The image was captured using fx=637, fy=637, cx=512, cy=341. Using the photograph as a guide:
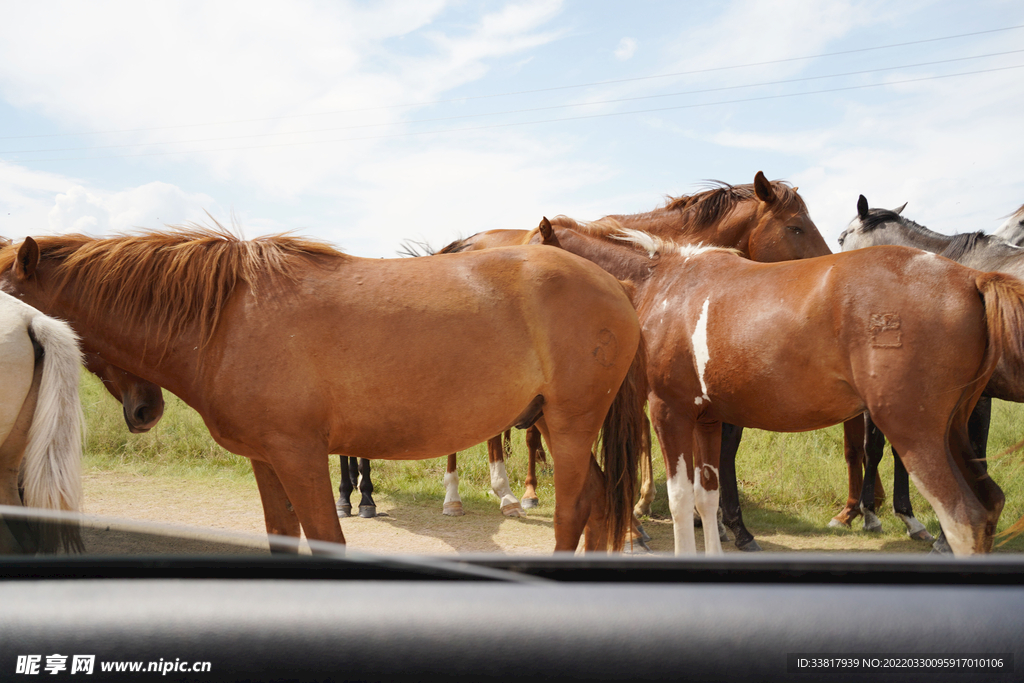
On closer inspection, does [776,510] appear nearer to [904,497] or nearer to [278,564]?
[904,497]

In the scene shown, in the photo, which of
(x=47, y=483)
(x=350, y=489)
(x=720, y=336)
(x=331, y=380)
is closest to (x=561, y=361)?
(x=331, y=380)

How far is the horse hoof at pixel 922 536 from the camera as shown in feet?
16.9

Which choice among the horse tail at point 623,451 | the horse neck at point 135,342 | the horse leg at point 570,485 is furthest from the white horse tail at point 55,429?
the horse tail at point 623,451

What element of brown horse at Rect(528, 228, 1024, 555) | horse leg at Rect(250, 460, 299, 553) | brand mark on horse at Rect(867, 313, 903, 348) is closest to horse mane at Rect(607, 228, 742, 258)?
brown horse at Rect(528, 228, 1024, 555)

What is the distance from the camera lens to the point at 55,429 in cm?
221

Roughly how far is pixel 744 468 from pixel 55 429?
21.0ft

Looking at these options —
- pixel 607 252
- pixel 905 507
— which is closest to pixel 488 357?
pixel 607 252

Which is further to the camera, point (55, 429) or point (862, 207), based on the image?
point (862, 207)

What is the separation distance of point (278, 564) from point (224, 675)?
5.0 inches

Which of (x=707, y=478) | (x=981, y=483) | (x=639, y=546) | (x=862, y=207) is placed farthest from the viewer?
(x=862, y=207)

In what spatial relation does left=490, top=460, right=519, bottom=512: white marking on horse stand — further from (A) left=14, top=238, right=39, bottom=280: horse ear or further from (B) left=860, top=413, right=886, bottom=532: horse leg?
(A) left=14, top=238, right=39, bottom=280: horse ear

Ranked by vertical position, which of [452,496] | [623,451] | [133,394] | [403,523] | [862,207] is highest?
[862,207]

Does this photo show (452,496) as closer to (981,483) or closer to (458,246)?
(458,246)

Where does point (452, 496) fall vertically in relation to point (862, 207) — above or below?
below
